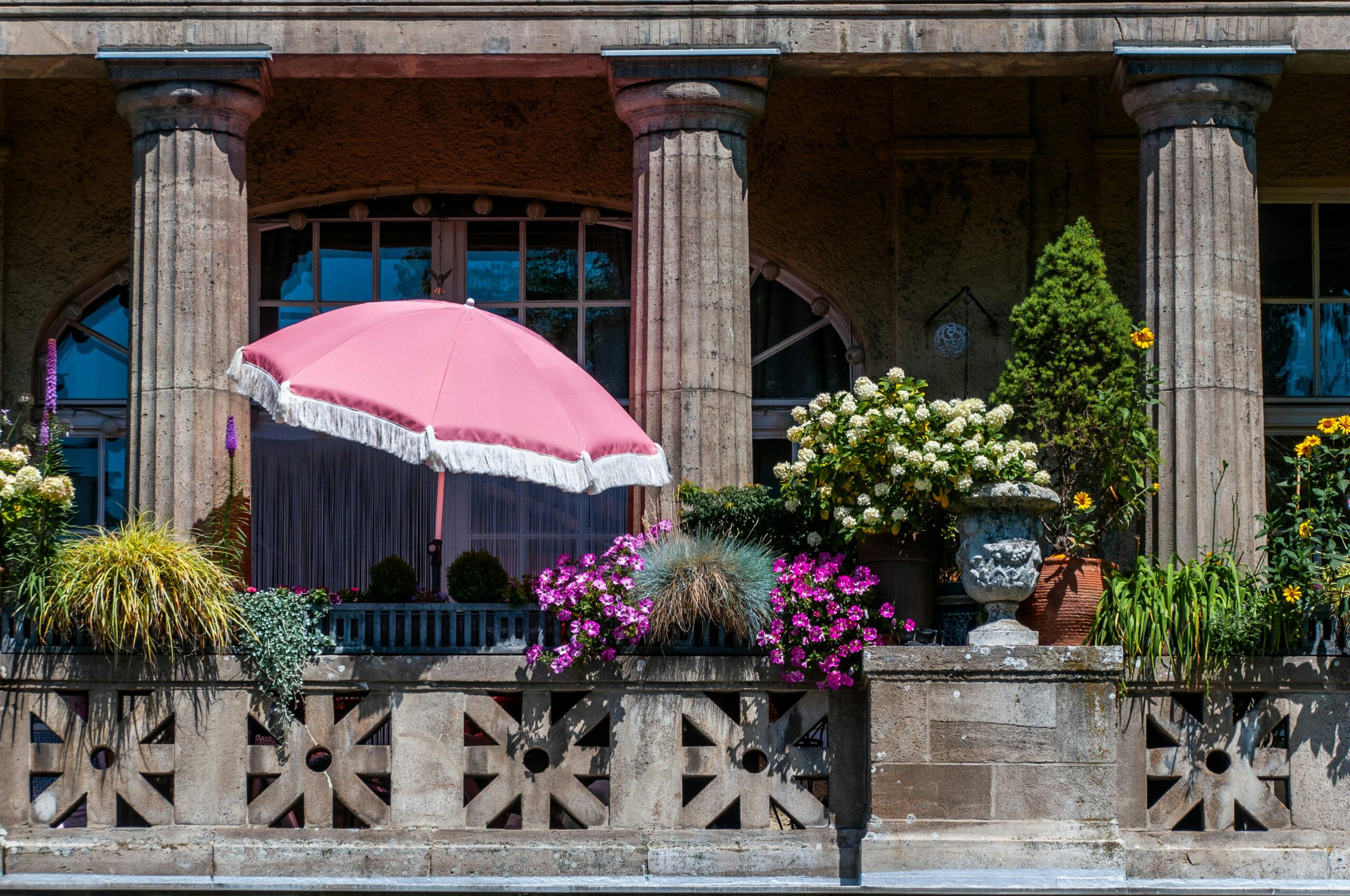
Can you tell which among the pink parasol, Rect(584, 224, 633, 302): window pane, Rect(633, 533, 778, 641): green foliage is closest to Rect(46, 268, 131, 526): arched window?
Rect(584, 224, 633, 302): window pane

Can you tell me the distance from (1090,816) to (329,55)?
22.8 ft

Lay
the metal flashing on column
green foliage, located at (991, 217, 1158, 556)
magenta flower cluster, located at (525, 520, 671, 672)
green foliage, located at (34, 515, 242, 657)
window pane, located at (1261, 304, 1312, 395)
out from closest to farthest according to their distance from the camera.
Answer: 1. green foliage, located at (34, 515, 242, 657)
2. magenta flower cluster, located at (525, 520, 671, 672)
3. green foliage, located at (991, 217, 1158, 556)
4. the metal flashing on column
5. window pane, located at (1261, 304, 1312, 395)

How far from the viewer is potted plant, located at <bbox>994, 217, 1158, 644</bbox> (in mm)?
12289

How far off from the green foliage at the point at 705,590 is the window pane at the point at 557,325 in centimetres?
529

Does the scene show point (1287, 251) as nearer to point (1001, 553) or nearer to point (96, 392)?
point (1001, 553)

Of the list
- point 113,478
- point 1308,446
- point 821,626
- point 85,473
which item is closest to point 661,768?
point 821,626

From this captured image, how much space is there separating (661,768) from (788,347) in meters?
6.01

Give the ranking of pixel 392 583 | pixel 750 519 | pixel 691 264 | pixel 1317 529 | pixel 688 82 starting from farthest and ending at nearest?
pixel 688 82, pixel 691 264, pixel 750 519, pixel 392 583, pixel 1317 529

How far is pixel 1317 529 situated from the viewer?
38.3ft

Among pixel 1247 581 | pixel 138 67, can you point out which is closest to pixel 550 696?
pixel 1247 581

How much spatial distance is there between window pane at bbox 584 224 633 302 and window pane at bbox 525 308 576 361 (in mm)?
229

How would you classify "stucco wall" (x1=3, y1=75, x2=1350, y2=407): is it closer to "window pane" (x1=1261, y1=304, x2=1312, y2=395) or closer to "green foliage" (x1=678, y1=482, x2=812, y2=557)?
"window pane" (x1=1261, y1=304, x2=1312, y2=395)

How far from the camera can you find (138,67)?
13.5m

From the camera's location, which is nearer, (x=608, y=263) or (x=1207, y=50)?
(x=1207, y=50)
